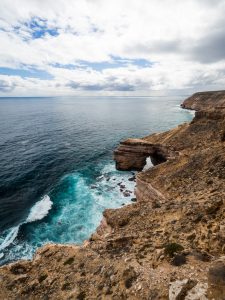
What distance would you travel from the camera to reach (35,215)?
44562mm

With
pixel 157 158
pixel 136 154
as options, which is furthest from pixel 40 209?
pixel 157 158

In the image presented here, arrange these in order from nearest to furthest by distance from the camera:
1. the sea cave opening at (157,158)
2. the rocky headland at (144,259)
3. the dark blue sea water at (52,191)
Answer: the rocky headland at (144,259) → the dark blue sea water at (52,191) → the sea cave opening at (157,158)

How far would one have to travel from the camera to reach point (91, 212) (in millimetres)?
44812

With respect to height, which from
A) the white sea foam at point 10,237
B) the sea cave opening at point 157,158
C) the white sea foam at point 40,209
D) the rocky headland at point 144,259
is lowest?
the white sea foam at point 10,237

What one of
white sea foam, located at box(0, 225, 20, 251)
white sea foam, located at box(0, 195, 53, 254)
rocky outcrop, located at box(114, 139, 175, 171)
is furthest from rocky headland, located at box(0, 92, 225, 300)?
rocky outcrop, located at box(114, 139, 175, 171)

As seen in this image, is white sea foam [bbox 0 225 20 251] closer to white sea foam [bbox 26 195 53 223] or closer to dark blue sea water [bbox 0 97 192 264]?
dark blue sea water [bbox 0 97 192 264]

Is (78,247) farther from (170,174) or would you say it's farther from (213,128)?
(213,128)

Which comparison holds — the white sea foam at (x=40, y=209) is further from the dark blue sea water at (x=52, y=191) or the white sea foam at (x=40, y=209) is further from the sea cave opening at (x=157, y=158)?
the sea cave opening at (x=157, y=158)

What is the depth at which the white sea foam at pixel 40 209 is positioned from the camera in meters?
43.7

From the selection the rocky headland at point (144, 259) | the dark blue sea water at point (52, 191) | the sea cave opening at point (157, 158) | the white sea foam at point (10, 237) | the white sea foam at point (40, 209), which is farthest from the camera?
the sea cave opening at point (157, 158)

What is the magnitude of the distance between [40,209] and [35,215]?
6.72ft

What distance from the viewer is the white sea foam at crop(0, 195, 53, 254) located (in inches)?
1470

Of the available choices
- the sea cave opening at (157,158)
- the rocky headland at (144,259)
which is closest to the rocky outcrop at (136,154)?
the sea cave opening at (157,158)

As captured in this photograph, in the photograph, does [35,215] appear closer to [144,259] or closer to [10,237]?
[10,237]
